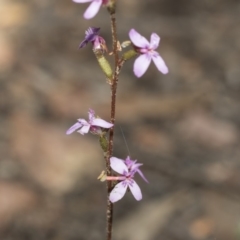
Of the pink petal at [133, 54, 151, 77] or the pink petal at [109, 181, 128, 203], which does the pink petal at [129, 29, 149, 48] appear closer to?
the pink petal at [133, 54, 151, 77]

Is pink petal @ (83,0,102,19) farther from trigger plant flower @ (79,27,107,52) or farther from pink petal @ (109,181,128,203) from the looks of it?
pink petal @ (109,181,128,203)

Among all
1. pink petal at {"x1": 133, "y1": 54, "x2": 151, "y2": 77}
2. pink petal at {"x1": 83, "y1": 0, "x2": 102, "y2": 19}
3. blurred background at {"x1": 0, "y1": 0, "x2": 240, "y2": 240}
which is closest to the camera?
pink petal at {"x1": 83, "y1": 0, "x2": 102, "y2": 19}

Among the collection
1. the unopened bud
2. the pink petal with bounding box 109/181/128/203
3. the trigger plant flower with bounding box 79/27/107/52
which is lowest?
the pink petal with bounding box 109/181/128/203

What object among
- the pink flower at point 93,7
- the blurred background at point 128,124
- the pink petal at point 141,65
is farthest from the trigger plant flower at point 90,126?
the blurred background at point 128,124

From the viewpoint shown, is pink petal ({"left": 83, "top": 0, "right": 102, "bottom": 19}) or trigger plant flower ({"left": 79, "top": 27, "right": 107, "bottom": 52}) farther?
trigger plant flower ({"left": 79, "top": 27, "right": 107, "bottom": 52})

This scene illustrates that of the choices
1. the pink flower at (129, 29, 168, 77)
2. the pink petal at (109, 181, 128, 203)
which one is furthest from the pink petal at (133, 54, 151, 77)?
the pink petal at (109, 181, 128, 203)

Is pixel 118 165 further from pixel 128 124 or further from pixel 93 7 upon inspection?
pixel 128 124

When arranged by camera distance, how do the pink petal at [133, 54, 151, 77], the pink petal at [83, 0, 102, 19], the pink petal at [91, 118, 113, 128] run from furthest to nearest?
the pink petal at [91, 118, 113, 128], the pink petal at [133, 54, 151, 77], the pink petal at [83, 0, 102, 19]

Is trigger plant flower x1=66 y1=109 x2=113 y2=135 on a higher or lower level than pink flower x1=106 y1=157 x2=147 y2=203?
higher
